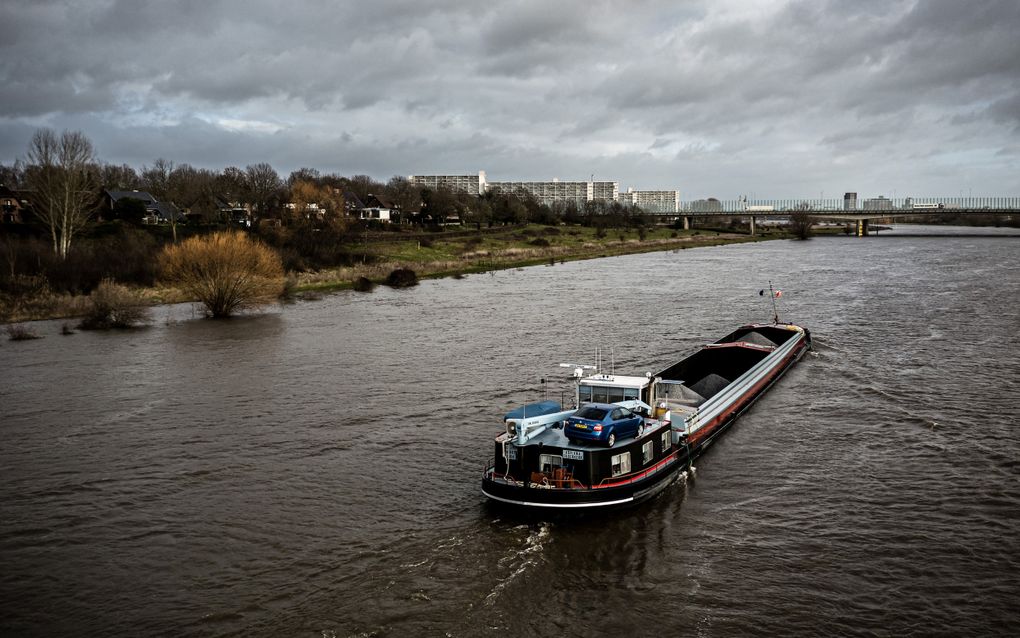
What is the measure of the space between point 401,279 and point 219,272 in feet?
80.9

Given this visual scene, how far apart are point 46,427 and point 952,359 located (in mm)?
41935

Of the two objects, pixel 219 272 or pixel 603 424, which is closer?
pixel 603 424

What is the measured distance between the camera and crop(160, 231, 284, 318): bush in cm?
5578

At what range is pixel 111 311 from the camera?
168 feet

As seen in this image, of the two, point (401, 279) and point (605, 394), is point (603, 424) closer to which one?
point (605, 394)

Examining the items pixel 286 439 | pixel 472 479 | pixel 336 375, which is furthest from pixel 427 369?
pixel 472 479

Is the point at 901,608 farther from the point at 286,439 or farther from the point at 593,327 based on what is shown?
the point at 593,327

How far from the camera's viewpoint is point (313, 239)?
91500 mm

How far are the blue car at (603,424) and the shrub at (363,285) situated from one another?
54.8 m

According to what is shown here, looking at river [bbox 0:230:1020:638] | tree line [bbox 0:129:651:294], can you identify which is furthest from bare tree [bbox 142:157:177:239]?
river [bbox 0:230:1020:638]

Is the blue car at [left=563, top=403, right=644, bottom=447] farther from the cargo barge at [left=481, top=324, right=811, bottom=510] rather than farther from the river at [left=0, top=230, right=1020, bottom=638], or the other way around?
the river at [left=0, top=230, right=1020, bottom=638]

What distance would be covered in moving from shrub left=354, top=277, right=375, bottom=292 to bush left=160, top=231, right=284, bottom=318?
1556 cm

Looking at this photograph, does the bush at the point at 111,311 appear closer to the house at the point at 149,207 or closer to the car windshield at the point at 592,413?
the car windshield at the point at 592,413

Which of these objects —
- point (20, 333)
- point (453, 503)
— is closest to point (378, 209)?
point (20, 333)
